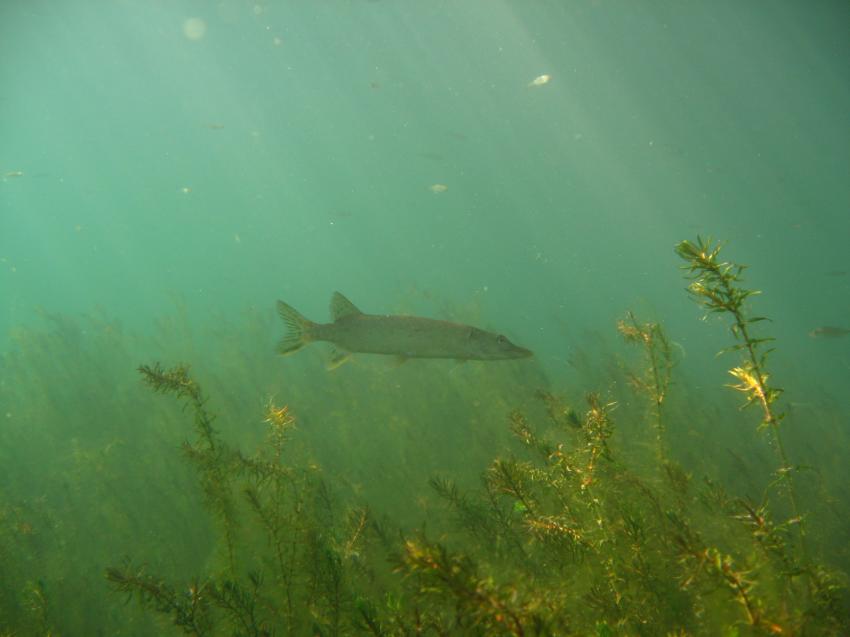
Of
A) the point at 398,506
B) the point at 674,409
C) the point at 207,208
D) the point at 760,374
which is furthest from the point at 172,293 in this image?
the point at 207,208

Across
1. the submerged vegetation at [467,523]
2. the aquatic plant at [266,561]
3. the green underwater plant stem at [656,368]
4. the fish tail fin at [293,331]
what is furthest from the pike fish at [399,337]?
the green underwater plant stem at [656,368]

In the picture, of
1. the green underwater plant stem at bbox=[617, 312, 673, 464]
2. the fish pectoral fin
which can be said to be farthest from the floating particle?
the green underwater plant stem at bbox=[617, 312, 673, 464]

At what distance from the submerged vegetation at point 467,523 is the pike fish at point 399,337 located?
1.23 metres

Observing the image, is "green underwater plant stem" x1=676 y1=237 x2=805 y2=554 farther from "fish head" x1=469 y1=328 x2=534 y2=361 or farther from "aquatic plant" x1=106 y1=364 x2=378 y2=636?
"fish head" x1=469 y1=328 x2=534 y2=361

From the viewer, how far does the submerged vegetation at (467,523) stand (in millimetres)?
1837

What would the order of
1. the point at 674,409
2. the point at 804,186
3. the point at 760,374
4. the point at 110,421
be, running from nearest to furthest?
the point at 760,374, the point at 674,409, the point at 110,421, the point at 804,186

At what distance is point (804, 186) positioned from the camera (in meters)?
71.5

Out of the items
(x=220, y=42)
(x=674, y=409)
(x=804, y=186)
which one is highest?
(x=220, y=42)

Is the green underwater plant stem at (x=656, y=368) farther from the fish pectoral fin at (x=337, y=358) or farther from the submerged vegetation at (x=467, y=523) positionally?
the fish pectoral fin at (x=337, y=358)

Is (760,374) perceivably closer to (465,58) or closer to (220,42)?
(465,58)

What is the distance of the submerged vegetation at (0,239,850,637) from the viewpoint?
1837 mm

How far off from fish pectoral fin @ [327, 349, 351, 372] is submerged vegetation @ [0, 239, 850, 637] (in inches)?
48.7

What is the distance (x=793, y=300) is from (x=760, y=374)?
137020 mm

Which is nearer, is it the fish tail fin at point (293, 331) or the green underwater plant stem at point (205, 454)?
the green underwater plant stem at point (205, 454)
